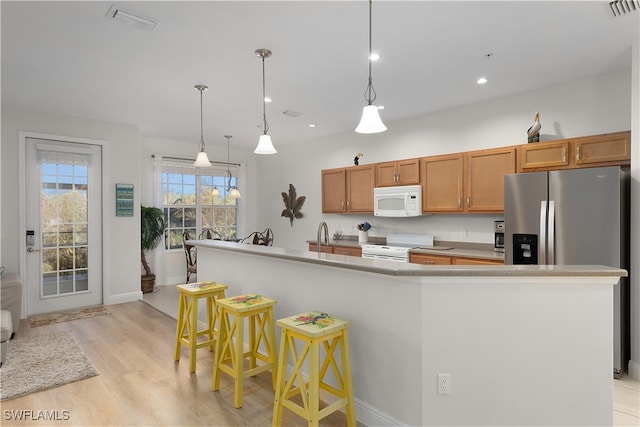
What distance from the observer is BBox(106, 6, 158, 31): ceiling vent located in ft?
7.68

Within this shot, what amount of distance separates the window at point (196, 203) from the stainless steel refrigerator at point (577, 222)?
5177mm

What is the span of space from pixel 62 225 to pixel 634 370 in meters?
6.47

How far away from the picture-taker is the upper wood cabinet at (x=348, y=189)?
5417mm

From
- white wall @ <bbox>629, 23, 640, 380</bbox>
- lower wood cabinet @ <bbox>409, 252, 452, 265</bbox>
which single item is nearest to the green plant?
lower wood cabinet @ <bbox>409, 252, 452, 265</bbox>

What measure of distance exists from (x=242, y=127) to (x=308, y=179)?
1.67 m

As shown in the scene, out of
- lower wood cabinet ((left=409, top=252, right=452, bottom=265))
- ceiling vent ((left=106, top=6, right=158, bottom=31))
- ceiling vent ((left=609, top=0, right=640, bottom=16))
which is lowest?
lower wood cabinet ((left=409, top=252, right=452, bottom=265))

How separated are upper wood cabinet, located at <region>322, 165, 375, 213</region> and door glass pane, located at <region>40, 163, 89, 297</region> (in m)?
3.59

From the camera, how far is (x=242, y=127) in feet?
18.4

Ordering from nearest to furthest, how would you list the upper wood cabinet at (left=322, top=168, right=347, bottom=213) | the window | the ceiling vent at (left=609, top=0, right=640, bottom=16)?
1. the ceiling vent at (left=609, top=0, right=640, bottom=16)
2. the upper wood cabinet at (left=322, top=168, right=347, bottom=213)
3. the window

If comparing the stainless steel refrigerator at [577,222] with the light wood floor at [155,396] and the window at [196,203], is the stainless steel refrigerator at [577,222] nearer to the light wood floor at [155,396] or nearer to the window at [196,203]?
the light wood floor at [155,396]

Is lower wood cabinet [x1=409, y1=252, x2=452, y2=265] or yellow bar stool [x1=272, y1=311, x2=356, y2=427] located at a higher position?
lower wood cabinet [x1=409, y1=252, x2=452, y2=265]

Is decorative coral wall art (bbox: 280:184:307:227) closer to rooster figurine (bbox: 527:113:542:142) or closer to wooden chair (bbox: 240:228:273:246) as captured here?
wooden chair (bbox: 240:228:273:246)

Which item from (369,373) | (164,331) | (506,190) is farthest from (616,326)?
(164,331)

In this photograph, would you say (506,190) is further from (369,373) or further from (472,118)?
(369,373)
